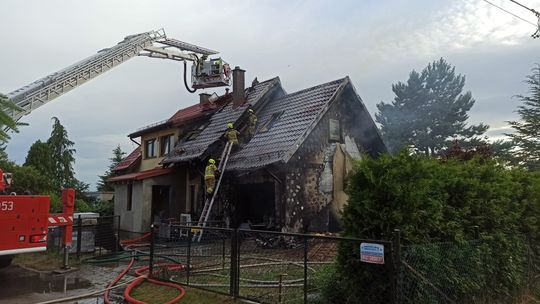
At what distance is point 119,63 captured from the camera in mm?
18328

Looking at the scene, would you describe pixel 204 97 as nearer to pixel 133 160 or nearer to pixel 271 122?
pixel 133 160

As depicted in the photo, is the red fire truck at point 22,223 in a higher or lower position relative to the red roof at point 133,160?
lower

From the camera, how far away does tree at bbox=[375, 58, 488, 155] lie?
129 ft

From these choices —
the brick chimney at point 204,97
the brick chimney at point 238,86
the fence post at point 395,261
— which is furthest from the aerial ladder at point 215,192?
the fence post at point 395,261

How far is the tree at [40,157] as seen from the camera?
4397cm

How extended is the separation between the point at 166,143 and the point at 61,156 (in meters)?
31.6

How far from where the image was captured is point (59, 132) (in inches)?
1960

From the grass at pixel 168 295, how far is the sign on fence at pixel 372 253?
8.13ft

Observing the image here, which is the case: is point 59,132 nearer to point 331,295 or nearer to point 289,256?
point 289,256

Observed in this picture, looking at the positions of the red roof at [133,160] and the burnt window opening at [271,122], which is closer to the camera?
the burnt window opening at [271,122]

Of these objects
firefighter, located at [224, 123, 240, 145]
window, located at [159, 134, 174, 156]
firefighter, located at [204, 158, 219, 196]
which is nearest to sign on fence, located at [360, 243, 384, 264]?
firefighter, located at [204, 158, 219, 196]

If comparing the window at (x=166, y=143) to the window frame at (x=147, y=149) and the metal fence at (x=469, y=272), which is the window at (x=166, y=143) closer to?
the window frame at (x=147, y=149)

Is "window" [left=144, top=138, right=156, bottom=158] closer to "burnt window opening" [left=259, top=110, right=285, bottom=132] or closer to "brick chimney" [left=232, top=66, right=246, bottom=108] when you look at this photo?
"brick chimney" [left=232, top=66, right=246, bottom=108]

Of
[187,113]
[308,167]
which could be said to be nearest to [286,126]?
[308,167]
